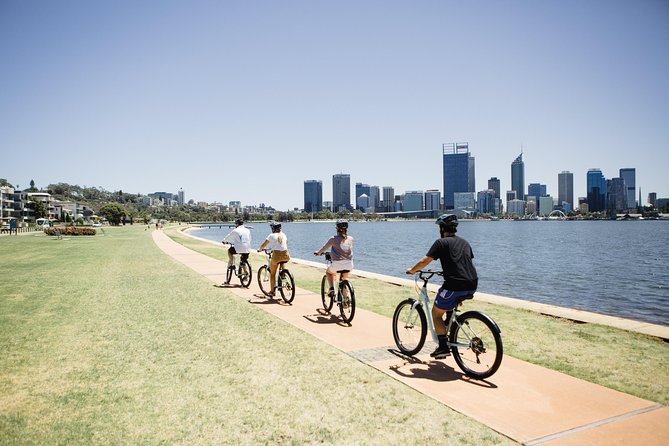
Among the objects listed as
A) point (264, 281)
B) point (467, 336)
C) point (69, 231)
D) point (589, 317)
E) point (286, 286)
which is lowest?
point (589, 317)

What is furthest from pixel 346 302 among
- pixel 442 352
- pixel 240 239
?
pixel 240 239

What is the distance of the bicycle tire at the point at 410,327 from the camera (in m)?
6.22

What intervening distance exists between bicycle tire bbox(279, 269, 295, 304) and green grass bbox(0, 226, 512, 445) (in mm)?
1404

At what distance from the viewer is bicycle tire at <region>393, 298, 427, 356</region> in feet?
20.4

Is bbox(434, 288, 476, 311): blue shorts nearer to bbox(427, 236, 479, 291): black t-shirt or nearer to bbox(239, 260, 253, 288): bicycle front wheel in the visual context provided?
bbox(427, 236, 479, 291): black t-shirt

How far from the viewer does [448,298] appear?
5574 millimetres

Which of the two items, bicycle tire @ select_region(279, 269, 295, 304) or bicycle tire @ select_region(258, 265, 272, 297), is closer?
bicycle tire @ select_region(279, 269, 295, 304)

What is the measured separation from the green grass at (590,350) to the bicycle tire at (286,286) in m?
1.87

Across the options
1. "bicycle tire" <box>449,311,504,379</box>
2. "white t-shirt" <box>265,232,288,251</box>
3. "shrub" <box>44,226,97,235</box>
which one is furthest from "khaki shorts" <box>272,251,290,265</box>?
"shrub" <box>44,226,97,235</box>

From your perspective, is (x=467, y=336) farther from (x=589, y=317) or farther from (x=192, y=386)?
(x=589, y=317)

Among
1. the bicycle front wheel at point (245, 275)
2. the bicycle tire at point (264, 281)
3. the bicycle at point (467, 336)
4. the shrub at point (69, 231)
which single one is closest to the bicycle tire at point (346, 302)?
the bicycle at point (467, 336)

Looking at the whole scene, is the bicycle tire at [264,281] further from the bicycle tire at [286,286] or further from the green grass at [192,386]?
the green grass at [192,386]

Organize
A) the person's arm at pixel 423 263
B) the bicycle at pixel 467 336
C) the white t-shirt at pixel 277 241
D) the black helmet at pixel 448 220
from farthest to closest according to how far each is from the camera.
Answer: the white t-shirt at pixel 277 241 → the black helmet at pixel 448 220 → the person's arm at pixel 423 263 → the bicycle at pixel 467 336

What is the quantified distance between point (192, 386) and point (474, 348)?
12.1ft
